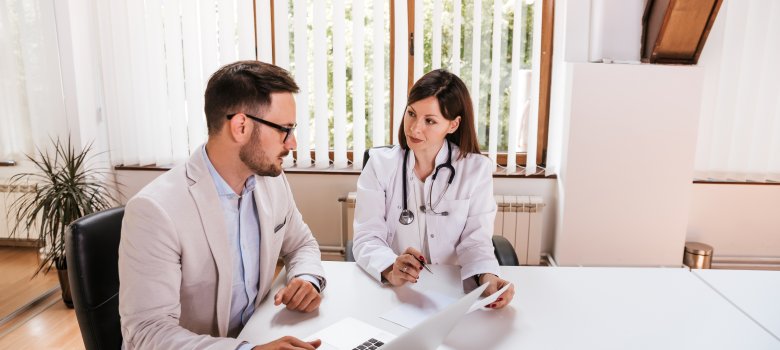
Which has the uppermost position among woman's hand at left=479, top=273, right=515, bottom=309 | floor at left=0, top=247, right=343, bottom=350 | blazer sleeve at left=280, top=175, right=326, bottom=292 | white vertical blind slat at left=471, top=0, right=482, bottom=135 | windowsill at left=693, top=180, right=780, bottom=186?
white vertical blind slat at left=471, top=0, right=482, bottom=135

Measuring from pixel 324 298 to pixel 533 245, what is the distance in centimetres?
210

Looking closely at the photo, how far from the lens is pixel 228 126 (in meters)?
1.28

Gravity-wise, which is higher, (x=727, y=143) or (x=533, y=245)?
(x=727, y=143)

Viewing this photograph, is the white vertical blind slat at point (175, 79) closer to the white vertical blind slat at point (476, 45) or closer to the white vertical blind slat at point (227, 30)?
the white vertical blind slat at point (227, 30)

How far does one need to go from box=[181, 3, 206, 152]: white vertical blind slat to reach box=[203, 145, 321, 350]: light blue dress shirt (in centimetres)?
212

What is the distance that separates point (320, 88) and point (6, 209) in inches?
74.0

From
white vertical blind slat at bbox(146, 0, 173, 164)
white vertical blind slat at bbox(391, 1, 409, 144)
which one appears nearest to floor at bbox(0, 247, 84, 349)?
white vertical blind slat at bbox(146, 0, 173, 164)

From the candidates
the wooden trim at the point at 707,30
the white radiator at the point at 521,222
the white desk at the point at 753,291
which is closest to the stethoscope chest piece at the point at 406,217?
the white desk at the point at 753,291

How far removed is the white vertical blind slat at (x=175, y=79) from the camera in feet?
10.5

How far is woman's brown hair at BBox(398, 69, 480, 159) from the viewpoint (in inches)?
72.5

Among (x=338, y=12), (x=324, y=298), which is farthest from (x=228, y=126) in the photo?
→ (x=338, y=12)

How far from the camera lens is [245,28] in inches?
124

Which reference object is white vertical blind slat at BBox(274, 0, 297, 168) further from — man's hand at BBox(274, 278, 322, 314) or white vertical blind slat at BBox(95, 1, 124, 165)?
man's hand at BBox(274, 278, 322, 314)

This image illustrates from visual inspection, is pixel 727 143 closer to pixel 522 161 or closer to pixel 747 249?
pixel 747 249
